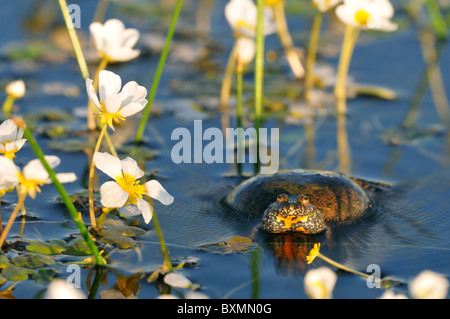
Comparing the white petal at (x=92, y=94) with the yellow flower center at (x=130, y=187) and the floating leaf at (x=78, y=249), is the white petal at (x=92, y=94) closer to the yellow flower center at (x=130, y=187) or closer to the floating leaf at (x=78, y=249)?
the yellow flower center at (x=130, y=187)

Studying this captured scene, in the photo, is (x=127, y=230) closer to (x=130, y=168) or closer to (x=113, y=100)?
(x=130, y=168)

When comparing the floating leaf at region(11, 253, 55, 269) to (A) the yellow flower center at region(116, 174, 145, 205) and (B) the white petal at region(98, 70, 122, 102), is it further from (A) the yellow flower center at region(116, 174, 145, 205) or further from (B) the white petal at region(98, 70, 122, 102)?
(B) the white petal at region(98, 70, 122, 102)

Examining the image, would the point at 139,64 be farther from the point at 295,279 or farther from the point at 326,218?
the point at 295,279

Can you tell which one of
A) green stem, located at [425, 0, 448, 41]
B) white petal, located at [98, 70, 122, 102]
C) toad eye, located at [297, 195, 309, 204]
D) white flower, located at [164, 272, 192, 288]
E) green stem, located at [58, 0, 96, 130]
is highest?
green stem, located at [425, 0, 448, 41]

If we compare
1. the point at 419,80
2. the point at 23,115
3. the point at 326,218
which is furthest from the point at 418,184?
the point at 23,115

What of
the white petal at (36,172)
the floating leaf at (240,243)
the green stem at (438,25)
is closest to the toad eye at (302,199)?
the floating leaf at (240,243)

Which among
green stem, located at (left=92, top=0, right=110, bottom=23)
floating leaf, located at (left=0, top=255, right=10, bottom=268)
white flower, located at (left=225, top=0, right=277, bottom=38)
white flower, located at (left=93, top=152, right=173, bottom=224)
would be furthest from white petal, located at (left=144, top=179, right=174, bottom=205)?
green stem, located at (left=92, top=0, right=110, bottom=23)

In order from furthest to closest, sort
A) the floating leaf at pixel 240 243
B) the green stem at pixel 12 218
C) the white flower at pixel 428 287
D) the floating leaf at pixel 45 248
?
the floating leaf at pixel 240 243 → the floating leaf at pixel 45 248 → the green stem at pixel 12 218 → the white flower at pixel 428 287
